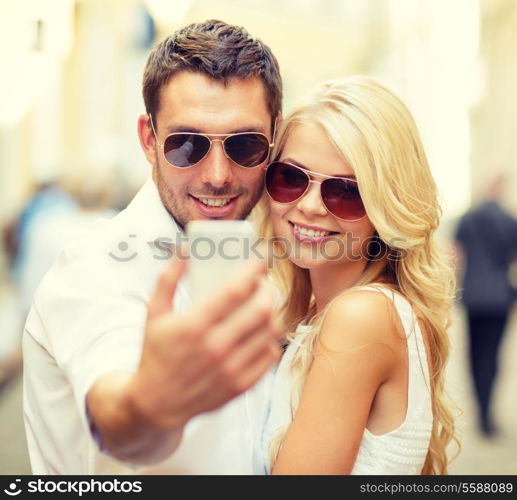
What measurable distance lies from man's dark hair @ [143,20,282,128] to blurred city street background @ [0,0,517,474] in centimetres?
27

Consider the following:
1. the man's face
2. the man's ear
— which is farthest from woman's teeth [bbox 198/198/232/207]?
the man's ear

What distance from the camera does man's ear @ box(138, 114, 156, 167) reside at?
2.07 meters

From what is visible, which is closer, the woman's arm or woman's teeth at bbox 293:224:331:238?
the woman's arm

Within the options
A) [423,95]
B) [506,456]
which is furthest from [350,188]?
[423,95]

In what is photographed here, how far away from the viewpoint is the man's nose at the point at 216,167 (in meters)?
1.92

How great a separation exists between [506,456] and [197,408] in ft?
15.8

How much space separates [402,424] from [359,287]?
1.24 feet

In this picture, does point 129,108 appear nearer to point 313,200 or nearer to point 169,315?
point 313,200

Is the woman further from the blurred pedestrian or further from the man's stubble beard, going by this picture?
the blurred pedestrian

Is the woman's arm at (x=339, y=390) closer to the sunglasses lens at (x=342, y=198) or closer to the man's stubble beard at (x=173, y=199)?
the sunglasses lens at (x=342, y=198)

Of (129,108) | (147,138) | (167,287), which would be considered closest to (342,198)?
(147,138)

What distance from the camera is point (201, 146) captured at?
75.2 inches

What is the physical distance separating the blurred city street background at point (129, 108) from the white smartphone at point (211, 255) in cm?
117

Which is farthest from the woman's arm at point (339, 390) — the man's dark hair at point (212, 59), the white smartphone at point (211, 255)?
the white smartphone at point (211, 255)
